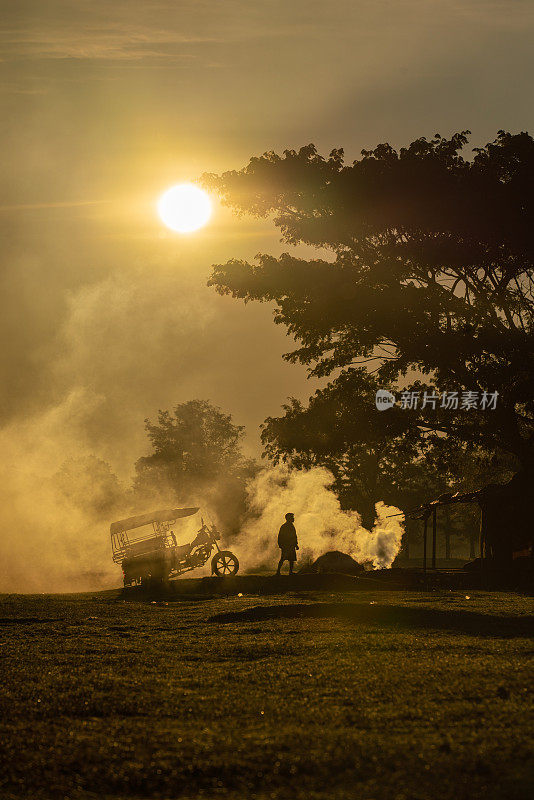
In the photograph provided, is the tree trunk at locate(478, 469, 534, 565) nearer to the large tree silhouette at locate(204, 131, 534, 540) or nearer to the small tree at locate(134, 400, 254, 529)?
Result: the large tree silhouette at locate(204, 131, 534, 540)

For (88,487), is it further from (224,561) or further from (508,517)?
(508,517)

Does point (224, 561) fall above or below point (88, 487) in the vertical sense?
below

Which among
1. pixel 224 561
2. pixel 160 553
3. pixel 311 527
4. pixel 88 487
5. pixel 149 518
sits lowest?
pixel 224 561

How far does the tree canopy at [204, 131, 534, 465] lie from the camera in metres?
23.3

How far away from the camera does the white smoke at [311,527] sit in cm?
4503

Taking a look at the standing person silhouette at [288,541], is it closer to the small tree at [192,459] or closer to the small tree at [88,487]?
the small tree at [88,487]

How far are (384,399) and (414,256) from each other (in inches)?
190

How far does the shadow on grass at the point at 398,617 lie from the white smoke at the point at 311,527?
27.3 metres

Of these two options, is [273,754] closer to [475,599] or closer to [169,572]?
[475,599]

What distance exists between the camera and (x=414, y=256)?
24250 millimetres

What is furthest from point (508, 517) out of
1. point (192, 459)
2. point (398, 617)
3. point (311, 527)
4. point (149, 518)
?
point (192, 459)

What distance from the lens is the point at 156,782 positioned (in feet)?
16.2

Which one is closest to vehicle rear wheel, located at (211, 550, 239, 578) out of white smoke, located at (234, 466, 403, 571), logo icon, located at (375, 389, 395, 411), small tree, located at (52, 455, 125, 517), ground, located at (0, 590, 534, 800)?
logo icon, located at (375, 389, 395, 411)

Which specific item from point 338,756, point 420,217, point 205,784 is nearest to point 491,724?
point 338,756
